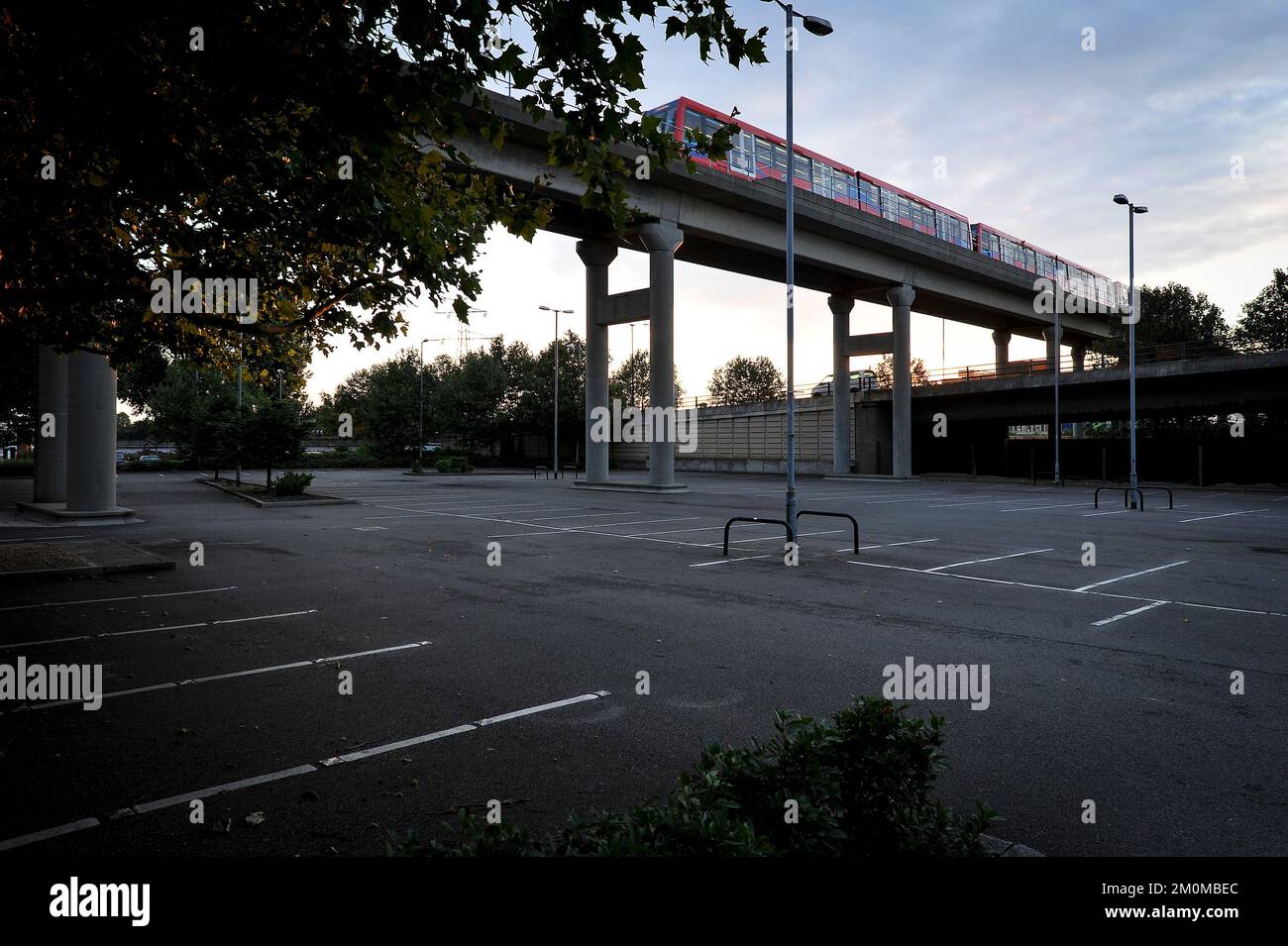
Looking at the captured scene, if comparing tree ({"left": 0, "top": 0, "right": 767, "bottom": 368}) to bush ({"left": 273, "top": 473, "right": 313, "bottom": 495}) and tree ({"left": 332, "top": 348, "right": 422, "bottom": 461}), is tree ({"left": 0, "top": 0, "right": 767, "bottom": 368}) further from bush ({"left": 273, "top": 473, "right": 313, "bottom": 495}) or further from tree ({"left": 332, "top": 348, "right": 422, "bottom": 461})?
tree ({"left": 332, "top": 348, "right": 422, "bottom": 461})

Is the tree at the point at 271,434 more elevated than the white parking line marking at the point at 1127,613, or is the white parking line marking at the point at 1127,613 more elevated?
the tree at the point at 271,434

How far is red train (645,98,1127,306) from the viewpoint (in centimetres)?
3052

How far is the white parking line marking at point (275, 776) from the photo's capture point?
372 centimetres

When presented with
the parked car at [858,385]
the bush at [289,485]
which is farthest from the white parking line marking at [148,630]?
the parked car at [858,385]

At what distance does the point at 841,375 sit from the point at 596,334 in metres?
19.8

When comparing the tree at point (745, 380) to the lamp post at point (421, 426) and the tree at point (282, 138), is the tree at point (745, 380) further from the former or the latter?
the tree at point (282, 138)

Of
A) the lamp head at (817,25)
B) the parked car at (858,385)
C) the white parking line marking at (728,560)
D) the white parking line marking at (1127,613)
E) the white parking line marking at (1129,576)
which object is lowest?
the white parking line marking at (1127,613)

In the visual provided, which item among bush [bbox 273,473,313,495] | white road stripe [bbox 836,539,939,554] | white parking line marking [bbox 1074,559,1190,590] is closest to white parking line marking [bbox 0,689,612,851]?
white parking line marking [bbox 1074,559,1190,590]

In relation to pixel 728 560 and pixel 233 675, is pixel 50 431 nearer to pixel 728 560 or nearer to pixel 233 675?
pixel 728 560

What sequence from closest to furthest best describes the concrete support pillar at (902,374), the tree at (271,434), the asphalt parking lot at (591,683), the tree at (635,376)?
the asphalt parking lot at (591,683) < the tree at (271,434) < the concrete support pillar at (902,374) < the tree at (635,376)

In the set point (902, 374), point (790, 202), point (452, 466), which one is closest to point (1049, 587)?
point (790, 202)

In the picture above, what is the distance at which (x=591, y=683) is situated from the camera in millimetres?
6215

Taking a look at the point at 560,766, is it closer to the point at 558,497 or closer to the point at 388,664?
the point at 388,664

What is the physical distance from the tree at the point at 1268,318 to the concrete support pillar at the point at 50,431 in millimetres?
64926
